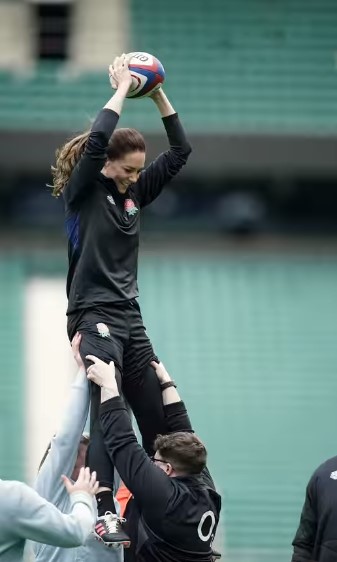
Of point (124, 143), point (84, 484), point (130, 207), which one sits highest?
point (124, 143)

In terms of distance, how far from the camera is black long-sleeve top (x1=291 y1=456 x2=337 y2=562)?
579cm

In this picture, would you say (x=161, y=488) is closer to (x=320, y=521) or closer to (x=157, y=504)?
(x=157, y=504)

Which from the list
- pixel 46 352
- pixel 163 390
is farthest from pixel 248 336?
pixel 163 390

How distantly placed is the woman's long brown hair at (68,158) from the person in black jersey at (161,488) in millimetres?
778

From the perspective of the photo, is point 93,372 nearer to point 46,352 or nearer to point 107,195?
point 107,195

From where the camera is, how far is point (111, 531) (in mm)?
5109

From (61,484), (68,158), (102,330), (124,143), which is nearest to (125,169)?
(124,143)

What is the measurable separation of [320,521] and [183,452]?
956 mm

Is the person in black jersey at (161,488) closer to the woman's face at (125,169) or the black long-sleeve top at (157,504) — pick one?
the black long-sleeve top at (157,504)

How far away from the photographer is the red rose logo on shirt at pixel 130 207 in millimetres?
5574

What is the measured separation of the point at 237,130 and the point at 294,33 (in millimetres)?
1207

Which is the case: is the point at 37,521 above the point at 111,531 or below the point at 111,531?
above

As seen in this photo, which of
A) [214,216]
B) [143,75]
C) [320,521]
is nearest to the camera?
[143,75]

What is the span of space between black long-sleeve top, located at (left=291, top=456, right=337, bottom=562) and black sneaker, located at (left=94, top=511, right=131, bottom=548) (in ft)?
3.41
